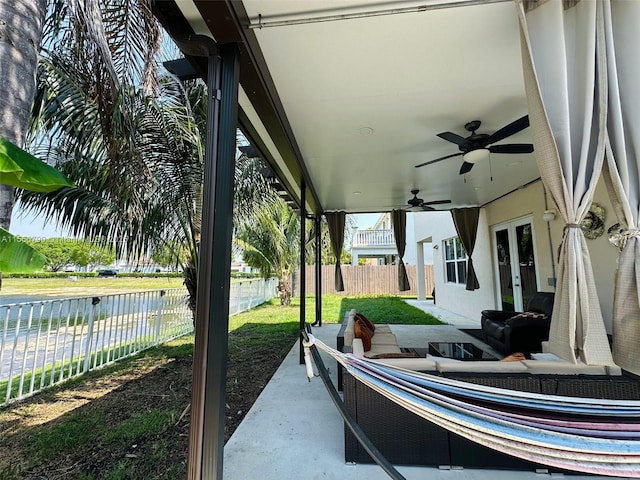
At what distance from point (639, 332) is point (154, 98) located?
14.6 ft

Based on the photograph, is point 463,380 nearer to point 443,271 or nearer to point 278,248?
point 443,271

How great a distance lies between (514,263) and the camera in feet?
20.2

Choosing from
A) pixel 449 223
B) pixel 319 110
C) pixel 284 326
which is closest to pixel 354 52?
pixel 319 110

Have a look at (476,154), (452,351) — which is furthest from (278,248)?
(476,154)

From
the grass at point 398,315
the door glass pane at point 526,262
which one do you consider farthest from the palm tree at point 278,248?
the door glass pane at point 526,262

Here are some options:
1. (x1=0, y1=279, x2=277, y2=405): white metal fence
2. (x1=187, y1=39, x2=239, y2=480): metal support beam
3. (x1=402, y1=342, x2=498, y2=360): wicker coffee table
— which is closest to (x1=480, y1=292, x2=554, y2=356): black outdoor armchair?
(x1=402, y1=342, x2=498, y2=360): wicker coffee table

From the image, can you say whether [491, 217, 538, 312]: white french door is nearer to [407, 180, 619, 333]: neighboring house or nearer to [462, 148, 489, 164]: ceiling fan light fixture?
[407, 180, 619, 333]: neighboring house

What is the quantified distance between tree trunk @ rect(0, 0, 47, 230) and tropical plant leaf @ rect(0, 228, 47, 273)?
0.54ft

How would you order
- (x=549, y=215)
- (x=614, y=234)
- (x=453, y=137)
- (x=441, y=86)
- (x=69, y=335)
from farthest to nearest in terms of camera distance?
(x=549, y=215), (x=69, y=335), (x=614, y=234), (x=453, y=137), (x=441, y=86)

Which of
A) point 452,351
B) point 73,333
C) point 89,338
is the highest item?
point 73,333

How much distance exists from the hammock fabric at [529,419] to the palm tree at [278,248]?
7.51 m

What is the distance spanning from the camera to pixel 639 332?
1.38 m

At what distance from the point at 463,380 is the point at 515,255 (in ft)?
16.7

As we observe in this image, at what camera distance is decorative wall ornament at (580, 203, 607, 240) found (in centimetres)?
389
